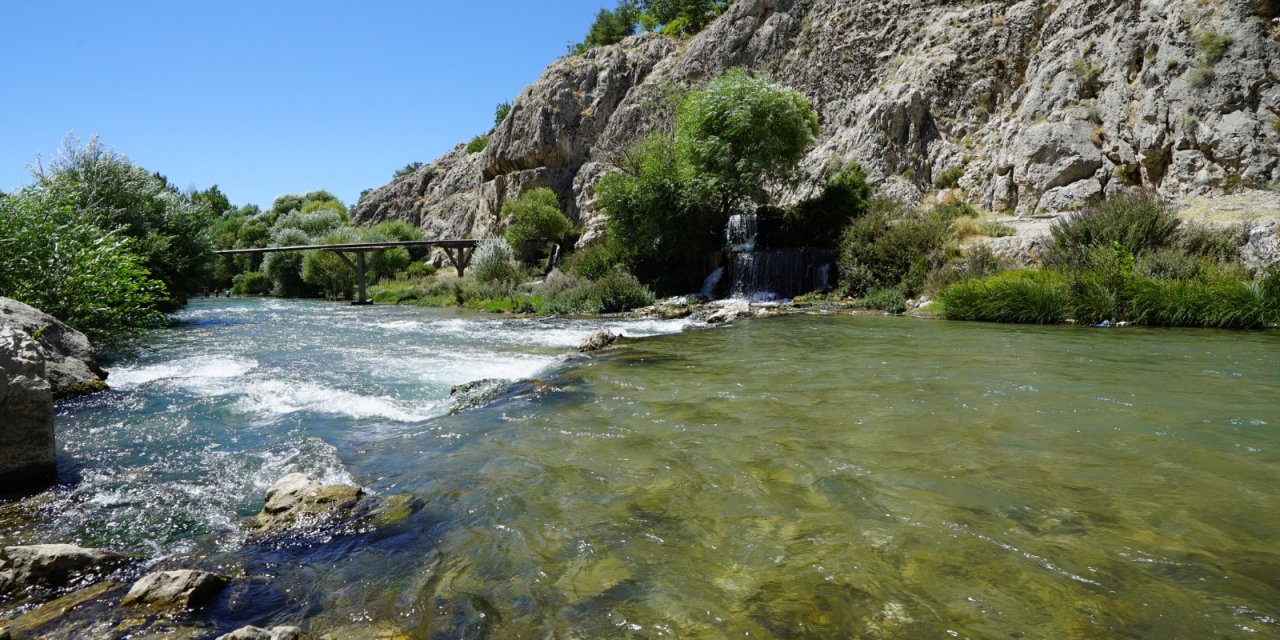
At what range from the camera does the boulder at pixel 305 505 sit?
394 centimetres

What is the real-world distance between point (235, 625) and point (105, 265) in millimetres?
10587

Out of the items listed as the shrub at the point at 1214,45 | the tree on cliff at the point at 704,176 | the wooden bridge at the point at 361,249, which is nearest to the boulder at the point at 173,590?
the tree on cliff at the point at 704,176

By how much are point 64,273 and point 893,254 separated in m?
20.2

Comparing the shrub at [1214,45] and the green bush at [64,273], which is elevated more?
the shrub at [1214,45]

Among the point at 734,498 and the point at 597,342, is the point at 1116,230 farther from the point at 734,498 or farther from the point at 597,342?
the point at 734,498

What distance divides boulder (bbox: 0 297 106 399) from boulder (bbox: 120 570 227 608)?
621cm

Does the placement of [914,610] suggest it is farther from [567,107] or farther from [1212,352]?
[567,107]

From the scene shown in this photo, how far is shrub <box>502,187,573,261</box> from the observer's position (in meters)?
39.2

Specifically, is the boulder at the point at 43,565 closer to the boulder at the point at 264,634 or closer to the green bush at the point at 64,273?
the boulder at the point at 264,634

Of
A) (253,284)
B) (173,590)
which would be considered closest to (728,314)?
(173,590)

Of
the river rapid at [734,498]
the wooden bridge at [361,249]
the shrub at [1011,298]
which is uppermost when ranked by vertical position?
the wooden bridge at [361,249]

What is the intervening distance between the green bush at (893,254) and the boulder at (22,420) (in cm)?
1901

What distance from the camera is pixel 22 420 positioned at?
4754 millimetres

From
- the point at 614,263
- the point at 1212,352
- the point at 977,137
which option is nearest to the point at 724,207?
the point at 614,263
